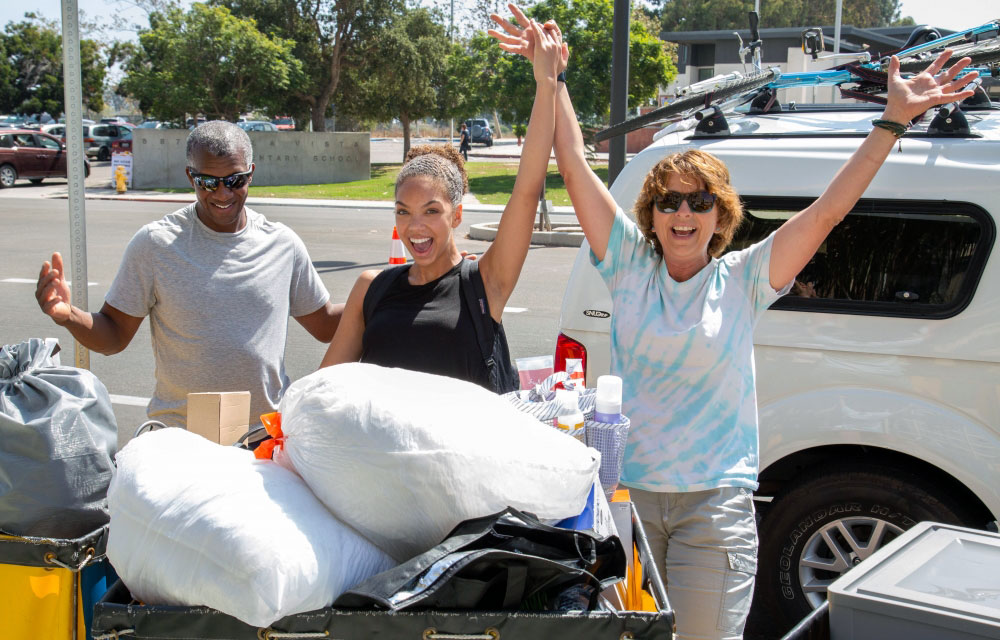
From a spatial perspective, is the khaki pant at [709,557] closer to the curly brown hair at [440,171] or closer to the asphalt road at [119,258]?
the curly brown hair at [440,171]

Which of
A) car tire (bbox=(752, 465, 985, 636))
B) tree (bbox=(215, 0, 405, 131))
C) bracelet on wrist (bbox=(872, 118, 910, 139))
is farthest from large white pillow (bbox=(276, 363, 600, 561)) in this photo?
tree (bbox=(215, 0, 405, 131))

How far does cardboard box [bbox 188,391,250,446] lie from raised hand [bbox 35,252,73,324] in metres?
0.58

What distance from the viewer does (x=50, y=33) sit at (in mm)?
55219

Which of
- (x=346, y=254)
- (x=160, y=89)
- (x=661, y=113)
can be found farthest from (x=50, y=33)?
(x=661, y=113)

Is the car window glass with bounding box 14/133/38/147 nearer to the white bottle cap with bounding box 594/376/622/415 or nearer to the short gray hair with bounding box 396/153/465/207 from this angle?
the short gray hair with bounding box 396/153/465/207

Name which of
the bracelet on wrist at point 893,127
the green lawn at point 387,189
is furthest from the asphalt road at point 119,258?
the bracelet on wrist at point 893,127

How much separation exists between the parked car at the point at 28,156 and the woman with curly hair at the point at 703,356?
30.6m

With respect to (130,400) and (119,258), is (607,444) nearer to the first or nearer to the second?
(130,400)

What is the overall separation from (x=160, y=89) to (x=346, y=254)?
19559mm

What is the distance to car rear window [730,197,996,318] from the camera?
3404mm

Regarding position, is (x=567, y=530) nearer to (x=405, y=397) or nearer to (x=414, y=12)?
(x=405, y=397)

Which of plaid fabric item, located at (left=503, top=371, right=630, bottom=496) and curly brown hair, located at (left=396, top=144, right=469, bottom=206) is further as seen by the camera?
curly brown hair, located at (left=396, top=144, right=469, bottom=206)

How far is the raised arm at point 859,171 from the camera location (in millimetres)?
2520

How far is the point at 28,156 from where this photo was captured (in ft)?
95.5
